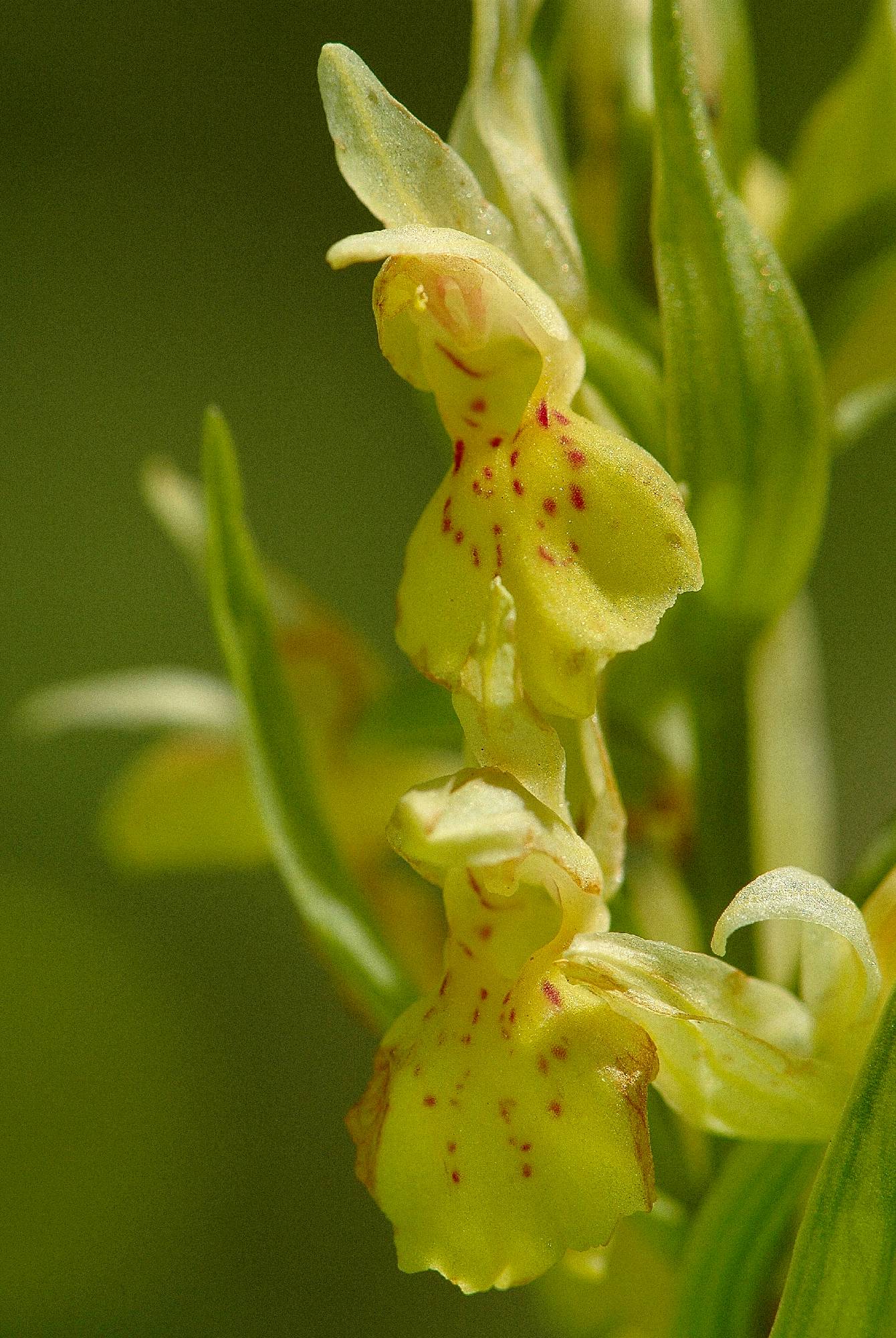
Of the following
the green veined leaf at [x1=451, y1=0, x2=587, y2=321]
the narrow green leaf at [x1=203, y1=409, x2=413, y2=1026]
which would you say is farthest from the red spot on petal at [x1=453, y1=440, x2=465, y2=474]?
the narrow green leaf at [x1=203, y1=409, x2=413, y2=1026]

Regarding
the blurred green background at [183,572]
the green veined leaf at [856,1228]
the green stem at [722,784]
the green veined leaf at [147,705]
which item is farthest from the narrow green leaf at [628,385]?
the blurred green background at [183,572]

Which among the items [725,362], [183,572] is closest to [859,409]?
[725,362]

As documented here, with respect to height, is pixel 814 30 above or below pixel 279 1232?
above

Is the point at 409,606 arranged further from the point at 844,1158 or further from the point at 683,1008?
the point at 844,1158

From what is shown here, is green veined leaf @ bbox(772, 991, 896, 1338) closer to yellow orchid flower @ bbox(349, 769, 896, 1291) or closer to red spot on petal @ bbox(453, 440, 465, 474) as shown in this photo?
yellow orchid flower @ bbox(349, 769, 896, 1291)

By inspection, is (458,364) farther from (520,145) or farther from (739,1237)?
(739,1237)

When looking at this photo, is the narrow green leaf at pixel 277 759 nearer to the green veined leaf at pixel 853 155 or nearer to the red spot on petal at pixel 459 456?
the red spot on petal at pixel 459 456

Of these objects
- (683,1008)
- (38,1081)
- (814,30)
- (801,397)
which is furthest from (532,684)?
(814,30)
